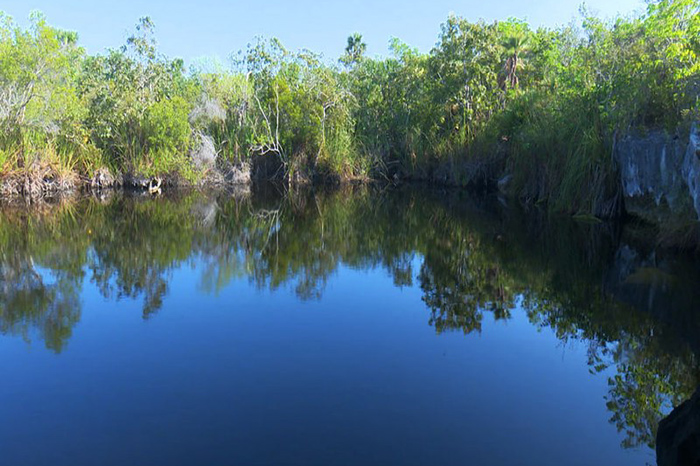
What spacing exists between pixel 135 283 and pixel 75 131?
45.4 feet

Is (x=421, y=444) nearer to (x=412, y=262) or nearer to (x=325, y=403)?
(x=325, y=403)

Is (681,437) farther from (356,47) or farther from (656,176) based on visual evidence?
(356,47)

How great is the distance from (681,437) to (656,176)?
29.0ft

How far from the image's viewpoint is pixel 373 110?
27.5 meters

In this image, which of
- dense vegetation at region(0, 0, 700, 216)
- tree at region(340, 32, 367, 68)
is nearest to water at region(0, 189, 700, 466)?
dense vegetation at region(0, 0, 700, 216)

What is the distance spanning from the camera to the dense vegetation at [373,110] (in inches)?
543

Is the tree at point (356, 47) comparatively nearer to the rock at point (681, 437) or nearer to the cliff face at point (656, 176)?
the cliff face at point (656, 176)

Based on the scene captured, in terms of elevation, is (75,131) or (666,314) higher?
(75,131)

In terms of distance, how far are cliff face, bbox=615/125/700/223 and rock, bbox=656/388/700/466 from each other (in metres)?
5.14

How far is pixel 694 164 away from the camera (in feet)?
23.9

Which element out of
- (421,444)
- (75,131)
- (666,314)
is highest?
(75,131)

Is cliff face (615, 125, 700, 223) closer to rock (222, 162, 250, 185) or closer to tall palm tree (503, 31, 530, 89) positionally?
tall palm tree (503, 31, 530, 89)

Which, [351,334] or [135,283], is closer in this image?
[351,334]

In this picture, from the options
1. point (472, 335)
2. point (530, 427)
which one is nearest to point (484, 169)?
point (472, 335)
